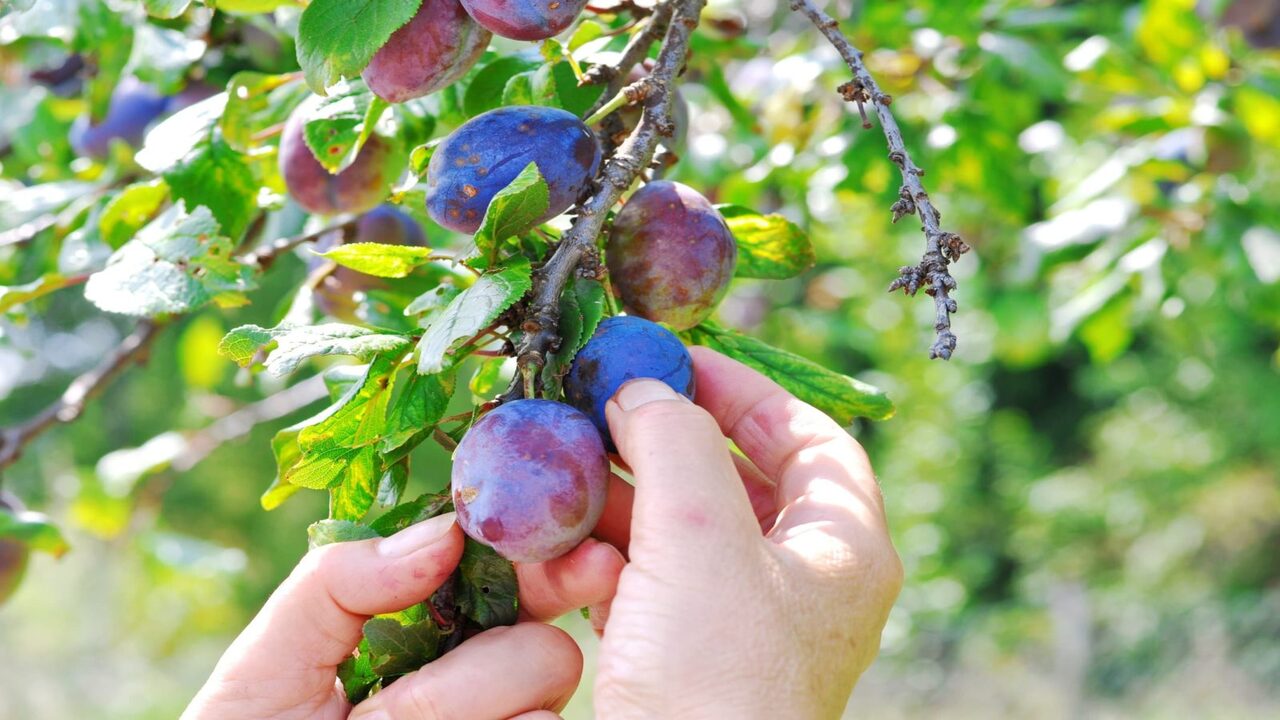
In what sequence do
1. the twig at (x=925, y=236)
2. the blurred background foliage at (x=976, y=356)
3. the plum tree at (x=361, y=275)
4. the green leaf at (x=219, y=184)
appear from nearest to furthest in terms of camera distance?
the twig at (x=925, y=236) → the green leaf at (x=219, y=184) → the plum tree at (x=361, y=275) → the blurred background foliage at (x=976, y=356)

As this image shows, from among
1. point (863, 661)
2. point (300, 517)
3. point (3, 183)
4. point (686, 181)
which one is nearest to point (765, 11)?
point (686, 181)

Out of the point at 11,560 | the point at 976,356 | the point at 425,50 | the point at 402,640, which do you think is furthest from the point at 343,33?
the point at 976,356

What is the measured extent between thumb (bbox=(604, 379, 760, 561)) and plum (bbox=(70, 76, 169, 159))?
3.45 feet

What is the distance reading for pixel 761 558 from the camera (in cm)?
66

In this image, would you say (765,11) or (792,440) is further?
(765,11)

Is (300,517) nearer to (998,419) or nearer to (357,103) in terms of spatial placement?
(998,419)

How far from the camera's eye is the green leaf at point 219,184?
1006 mm

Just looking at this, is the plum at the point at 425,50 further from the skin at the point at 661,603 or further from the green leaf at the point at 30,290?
the green leaf at the point at 30,290

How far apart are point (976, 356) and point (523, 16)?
4.50m

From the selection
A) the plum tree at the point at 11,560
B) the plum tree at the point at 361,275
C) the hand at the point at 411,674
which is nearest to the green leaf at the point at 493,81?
the plum tree at the point at 361,275

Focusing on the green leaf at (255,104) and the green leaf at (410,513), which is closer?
the green leaf at (410,513)

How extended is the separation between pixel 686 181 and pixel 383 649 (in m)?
1.09

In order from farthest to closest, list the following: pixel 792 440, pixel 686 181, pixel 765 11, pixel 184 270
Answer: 1. pixel 765 11
2. pixel 686 181
3. pixel 184 270
4. pixel 792 440

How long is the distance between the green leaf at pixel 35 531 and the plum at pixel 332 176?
1.69 ft
